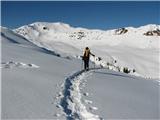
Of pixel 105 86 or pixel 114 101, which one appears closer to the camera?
pixel 114 101

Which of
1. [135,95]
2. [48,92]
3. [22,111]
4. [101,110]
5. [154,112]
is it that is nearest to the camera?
[22,111]

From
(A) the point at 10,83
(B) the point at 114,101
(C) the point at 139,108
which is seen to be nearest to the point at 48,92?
(A) the point at 10,83

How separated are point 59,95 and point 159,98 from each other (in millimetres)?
5363

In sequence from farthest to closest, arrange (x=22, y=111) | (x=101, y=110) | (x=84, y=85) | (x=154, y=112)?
(x=84, y=85)
(x=154, y=112)
(x=101, y=110)
(x=22, y=111)

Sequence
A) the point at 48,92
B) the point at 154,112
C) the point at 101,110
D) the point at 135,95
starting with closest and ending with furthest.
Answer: the point at 101,110 < the point at 154,112 < the point at 48,92 < the point at 135,95

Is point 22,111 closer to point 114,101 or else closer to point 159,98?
point 114,101

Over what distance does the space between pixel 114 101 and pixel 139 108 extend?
1.12m

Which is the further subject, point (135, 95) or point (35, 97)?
point (135, 95)

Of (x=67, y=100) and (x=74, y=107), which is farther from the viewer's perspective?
A: (x=67, y=100)

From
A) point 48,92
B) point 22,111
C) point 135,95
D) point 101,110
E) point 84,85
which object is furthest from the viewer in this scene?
point 84,85

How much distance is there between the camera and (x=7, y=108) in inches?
435

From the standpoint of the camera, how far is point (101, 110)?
12227 millimetres

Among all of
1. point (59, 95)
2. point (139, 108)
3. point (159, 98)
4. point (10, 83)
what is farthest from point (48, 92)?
point (159, 98)

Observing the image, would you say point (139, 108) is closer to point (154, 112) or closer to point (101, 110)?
point (154, 112)
